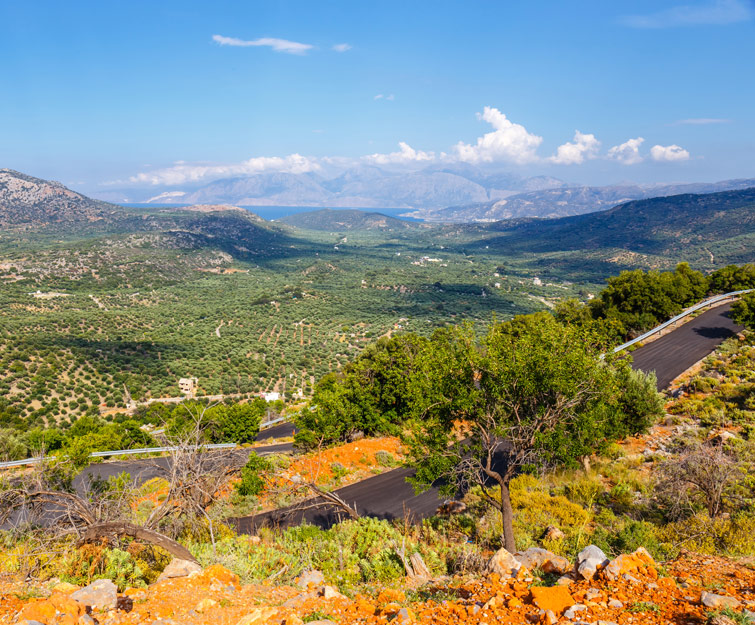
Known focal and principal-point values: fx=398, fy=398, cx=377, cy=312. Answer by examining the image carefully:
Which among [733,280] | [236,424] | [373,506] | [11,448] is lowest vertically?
[236,424]

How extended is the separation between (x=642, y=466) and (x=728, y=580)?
10381mm

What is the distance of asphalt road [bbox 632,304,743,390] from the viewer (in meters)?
24.3

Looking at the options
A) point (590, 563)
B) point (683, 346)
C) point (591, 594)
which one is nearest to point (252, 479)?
point (590, 563)

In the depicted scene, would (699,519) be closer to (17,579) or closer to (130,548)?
(130,548)

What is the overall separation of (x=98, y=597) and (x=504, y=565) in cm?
606

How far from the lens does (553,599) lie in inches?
199

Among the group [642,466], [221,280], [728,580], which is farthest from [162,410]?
[221,280]

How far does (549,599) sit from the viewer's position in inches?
199

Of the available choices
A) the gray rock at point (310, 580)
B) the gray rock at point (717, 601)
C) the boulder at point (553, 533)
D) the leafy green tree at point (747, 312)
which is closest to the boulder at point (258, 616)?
the gray rock at point (310, 580)

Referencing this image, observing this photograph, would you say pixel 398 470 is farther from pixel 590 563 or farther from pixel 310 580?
pixel 590 563

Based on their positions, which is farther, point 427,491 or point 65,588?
point 427,491

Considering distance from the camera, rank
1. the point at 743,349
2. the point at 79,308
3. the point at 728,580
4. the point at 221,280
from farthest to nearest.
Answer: the point at 221,280 → the point at 79,308 → the point at 743,349 → the point at 728,580

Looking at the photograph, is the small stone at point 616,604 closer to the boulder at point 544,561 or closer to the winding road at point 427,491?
the boulder at point 544,561

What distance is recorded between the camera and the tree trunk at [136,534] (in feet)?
20.8
